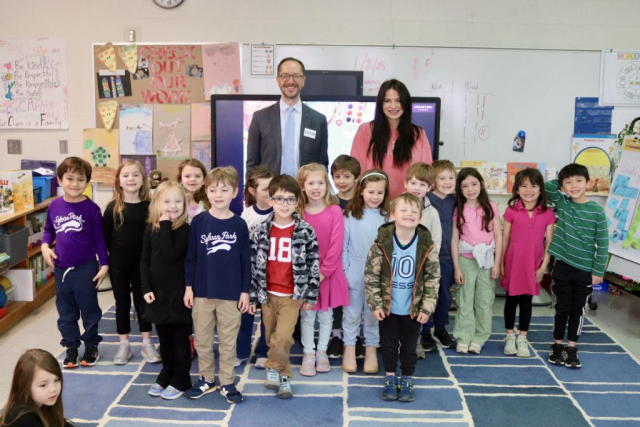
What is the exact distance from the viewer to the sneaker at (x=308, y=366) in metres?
2.77

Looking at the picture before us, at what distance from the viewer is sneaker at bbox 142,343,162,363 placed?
9.50 ft

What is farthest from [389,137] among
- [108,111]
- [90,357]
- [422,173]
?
[108,111]

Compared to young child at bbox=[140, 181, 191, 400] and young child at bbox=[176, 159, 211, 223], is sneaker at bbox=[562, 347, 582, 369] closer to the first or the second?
young child at bbox=[140, 181, 191, 400]

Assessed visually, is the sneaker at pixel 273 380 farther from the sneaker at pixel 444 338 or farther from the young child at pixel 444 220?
the sneaker at pixel 444 338

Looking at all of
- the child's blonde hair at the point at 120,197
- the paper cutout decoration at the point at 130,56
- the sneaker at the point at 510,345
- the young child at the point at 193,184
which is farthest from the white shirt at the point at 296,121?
the paper cutout decoration at the point at 130,56

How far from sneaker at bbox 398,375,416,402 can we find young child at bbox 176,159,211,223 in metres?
1.30

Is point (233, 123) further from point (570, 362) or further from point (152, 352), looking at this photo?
point (570, 362)

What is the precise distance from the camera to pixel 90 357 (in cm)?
286

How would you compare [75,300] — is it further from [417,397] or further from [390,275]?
[417,397]

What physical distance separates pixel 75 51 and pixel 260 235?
2856 mm

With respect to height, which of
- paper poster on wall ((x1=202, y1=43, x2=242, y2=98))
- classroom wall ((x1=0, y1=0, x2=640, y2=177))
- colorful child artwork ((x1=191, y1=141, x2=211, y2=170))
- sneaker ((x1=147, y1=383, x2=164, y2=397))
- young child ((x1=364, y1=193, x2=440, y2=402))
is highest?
classroom wall ((x1=0, y1=0, x2=640, y2=177))

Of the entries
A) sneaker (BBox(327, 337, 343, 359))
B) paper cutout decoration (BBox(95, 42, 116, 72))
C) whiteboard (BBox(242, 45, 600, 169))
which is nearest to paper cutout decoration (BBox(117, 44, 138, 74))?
paper cutout decoration (BBox(95, 42, 116, 72))

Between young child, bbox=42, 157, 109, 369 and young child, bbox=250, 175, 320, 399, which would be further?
young child, bbox=42, 157, 109, 369

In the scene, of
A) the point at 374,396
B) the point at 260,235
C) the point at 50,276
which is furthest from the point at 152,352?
the point at 50,276
